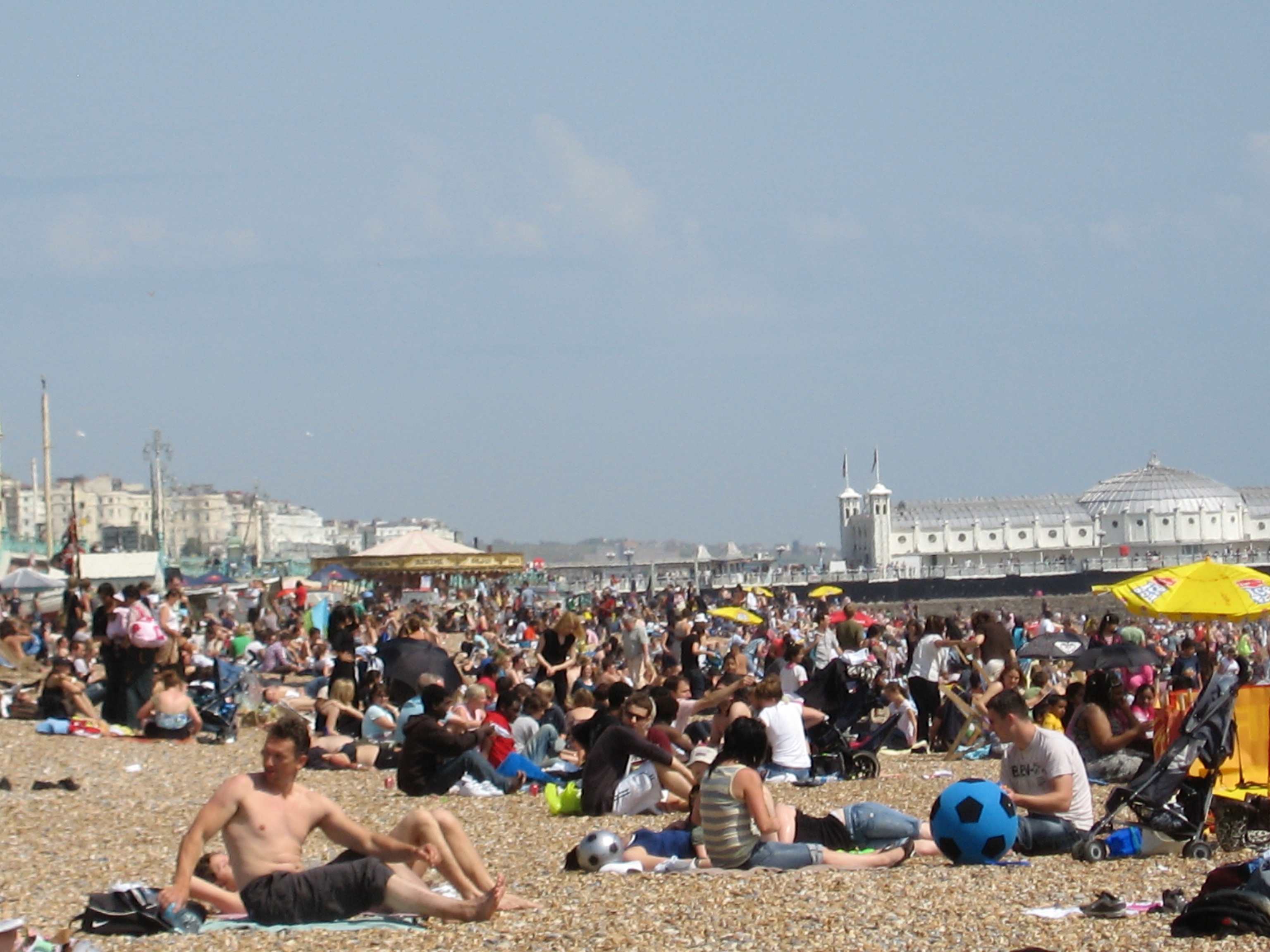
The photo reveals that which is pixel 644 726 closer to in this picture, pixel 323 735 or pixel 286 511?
pixel 323 735

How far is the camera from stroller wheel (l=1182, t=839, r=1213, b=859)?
646 cm

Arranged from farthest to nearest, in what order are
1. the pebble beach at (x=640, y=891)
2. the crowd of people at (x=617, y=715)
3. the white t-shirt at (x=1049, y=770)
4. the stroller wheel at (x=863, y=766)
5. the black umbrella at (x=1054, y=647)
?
the black umbrella at (x=1054, y=647), the stroller wheel at (x=863, y=766), the white t-shirt at (x=1049, y=770), the crowd of people at (x=617, y=715), the pebble beach at (x=640, y=891)

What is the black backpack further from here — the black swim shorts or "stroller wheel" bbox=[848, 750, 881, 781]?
"stroller wheel" bbox=[848, 750, 881, 781]

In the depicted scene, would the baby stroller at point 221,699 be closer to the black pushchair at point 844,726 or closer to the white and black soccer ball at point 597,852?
the black pushchair at point 844,726

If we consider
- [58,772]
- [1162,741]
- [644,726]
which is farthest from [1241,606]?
[58,772]

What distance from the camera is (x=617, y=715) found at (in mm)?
8773

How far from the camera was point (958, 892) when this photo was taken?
574 centimetres

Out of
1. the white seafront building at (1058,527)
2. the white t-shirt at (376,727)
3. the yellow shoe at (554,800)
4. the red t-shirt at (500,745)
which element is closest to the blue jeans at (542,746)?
the red t-shirt at (500,745)

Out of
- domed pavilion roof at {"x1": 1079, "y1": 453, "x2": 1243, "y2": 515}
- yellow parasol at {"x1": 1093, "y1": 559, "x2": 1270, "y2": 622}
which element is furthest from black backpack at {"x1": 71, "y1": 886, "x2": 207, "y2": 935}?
domed pavilion roof at {"x1": 1079, "y1": 453, "x2": 1243, "y2": 515}

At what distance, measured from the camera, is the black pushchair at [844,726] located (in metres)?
10.1

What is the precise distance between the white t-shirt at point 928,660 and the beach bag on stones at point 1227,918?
7399mm

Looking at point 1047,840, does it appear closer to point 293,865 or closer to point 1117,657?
point 293,865

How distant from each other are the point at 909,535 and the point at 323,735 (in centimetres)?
11183

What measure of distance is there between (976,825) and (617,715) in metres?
2.76
